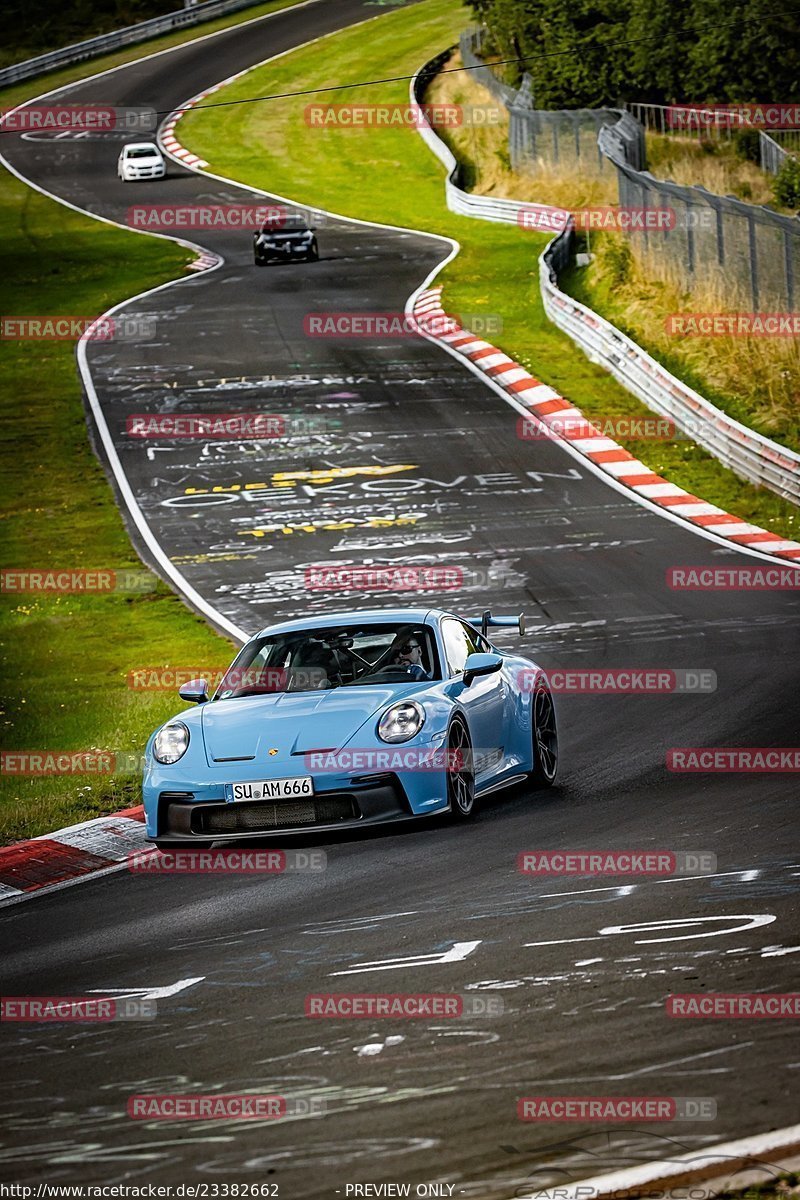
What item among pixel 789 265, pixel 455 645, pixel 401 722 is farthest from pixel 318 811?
pixel 789 265

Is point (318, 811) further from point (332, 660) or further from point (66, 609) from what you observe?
point (66, 609)

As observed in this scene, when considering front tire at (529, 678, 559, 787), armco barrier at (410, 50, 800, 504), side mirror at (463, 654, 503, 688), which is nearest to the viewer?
side mirror at (463, 654, 503, 688)

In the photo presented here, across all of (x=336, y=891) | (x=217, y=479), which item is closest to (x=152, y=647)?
(x=217, y=479)

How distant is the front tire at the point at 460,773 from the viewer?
10.5m

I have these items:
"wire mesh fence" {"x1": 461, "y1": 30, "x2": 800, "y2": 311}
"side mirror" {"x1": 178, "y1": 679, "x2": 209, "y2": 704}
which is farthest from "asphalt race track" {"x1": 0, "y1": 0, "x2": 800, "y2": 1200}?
"wire mesh fence" {"x1": 461, "y1": 30, "x2": 800, "y2": 311}

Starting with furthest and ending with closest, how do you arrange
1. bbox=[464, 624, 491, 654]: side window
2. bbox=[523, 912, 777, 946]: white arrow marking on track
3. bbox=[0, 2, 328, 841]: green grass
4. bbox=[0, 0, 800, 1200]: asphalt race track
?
bbox=[0, 2, 328, 841]: green grass
bbox=[464, 624, 491, 654]: side window
bbox=[523, 912, 777, 946]: white arrow marking on track
bbox=[0, 0, 800, 1200]: asphalt race track

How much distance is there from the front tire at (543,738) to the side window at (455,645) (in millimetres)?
590

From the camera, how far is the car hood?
1034cm

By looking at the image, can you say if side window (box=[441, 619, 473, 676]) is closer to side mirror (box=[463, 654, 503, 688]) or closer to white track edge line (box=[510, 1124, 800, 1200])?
side mirror (box=[463, 654, 503, 688])

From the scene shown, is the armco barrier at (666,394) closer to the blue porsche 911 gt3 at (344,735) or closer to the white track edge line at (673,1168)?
the blue porsche 911 gt3 at (344,735)

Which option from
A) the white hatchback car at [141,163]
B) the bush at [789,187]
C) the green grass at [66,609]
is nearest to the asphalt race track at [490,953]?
the green grass at [66,609]

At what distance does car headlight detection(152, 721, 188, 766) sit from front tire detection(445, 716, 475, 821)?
1557 millimetres

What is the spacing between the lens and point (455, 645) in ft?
38.7

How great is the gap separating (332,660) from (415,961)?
4.34 metres
